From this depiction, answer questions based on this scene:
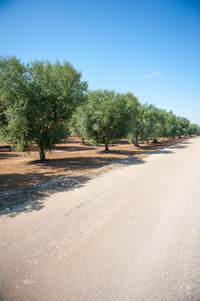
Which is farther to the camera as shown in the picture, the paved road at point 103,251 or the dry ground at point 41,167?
the dry ground at point 41,167

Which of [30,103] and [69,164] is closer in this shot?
[30,103]

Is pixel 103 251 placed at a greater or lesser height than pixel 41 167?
lesser

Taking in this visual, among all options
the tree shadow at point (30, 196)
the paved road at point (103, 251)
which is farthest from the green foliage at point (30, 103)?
the paved road at point (103, 251)

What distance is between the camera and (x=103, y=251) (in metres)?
3.93

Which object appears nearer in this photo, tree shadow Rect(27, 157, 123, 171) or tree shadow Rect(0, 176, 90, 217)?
tree shadow Rect(0, 176, 90, 217)

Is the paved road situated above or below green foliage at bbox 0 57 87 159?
below

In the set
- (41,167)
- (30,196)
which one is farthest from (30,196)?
(41,167)

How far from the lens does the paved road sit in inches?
118

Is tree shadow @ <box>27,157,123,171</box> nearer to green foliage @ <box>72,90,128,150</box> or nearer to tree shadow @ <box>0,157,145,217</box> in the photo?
tree shadow @ <box>0,157,145,217</box>

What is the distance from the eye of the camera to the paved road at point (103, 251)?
2.99m

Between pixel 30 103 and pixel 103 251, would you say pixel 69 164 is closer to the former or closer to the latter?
pixel 30 103

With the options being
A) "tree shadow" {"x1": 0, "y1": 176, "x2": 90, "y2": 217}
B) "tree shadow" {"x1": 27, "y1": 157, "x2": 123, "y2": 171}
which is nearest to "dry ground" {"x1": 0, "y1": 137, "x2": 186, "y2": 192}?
"tree shadow" {"x1": 27, "y1": 157, "x2": 123, "y2": 171}

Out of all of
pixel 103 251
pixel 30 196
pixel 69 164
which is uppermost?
pixel 69 164

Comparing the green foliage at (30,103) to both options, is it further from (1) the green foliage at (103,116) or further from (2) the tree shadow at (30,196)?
(2) the tree shadow at (30,196)
